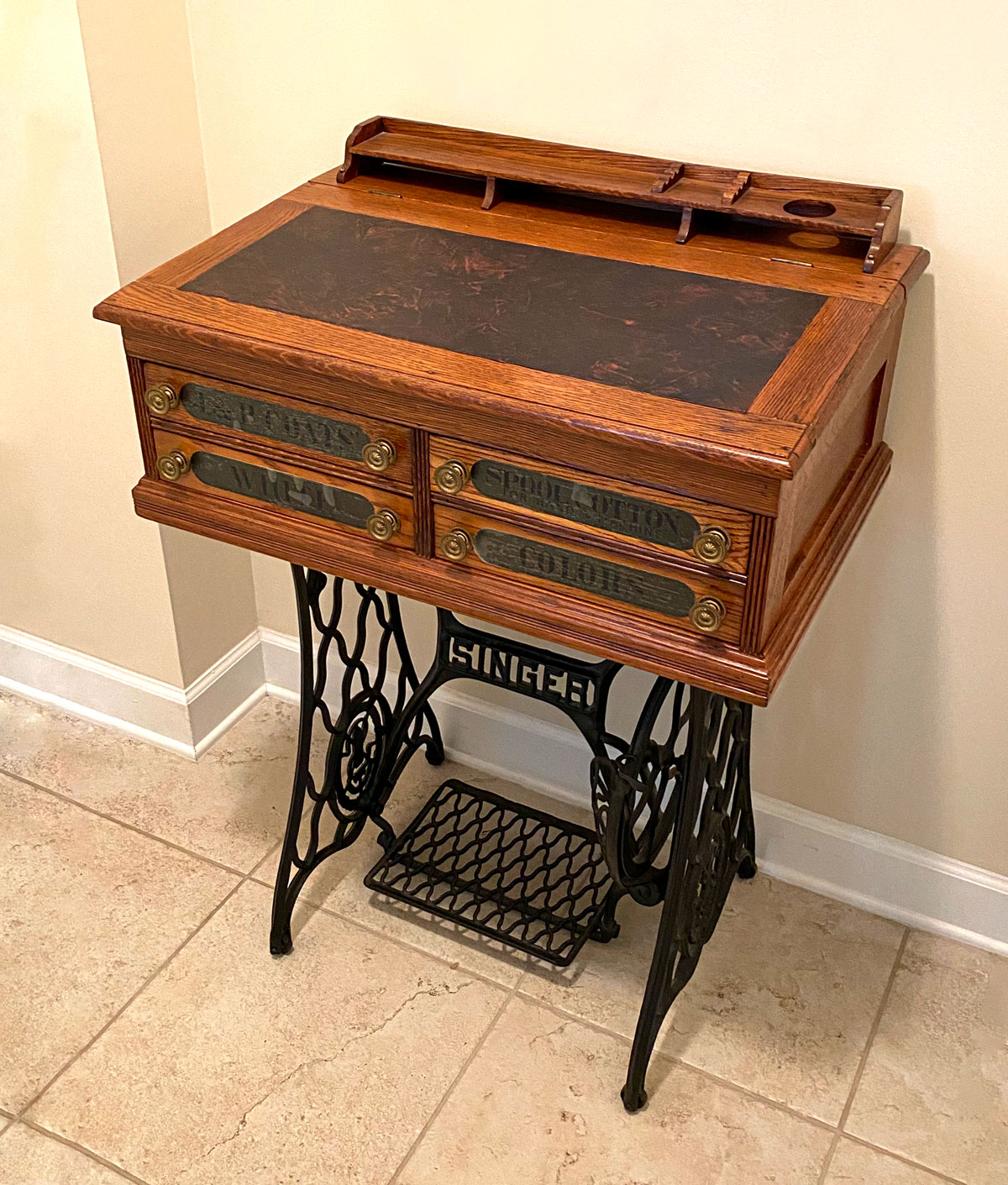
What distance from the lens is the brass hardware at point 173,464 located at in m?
1.38

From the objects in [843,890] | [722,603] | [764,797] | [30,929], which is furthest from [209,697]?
[722,603]

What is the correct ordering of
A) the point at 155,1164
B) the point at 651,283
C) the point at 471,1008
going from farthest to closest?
1. the point at 471,1008
2. the point at 155,1164
3. the point at 651,283

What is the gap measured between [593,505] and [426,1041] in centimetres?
88

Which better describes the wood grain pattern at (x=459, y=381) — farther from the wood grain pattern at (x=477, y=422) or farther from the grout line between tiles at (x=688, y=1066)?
the grout line between tiles at (x=688, y=1066)

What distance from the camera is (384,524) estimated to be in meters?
1.29

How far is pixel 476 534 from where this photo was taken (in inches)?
49.6

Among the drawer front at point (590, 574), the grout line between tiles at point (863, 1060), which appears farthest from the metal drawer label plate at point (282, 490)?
the grout line between tiles at point (863, 1060)

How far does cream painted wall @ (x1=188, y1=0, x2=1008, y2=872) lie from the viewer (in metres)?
1.34

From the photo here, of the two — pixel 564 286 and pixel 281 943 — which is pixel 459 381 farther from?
pixel 281 943

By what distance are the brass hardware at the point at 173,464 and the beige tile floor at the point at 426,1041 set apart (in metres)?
0.77

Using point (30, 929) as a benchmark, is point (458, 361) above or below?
above

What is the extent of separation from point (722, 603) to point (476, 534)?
261mm

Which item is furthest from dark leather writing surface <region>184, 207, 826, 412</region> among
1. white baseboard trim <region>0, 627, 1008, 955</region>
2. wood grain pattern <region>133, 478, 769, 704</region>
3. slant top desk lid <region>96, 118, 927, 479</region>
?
white baseboard trim <region>0, 627, 1008, 955</region>

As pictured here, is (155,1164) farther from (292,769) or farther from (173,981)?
(292,769)
